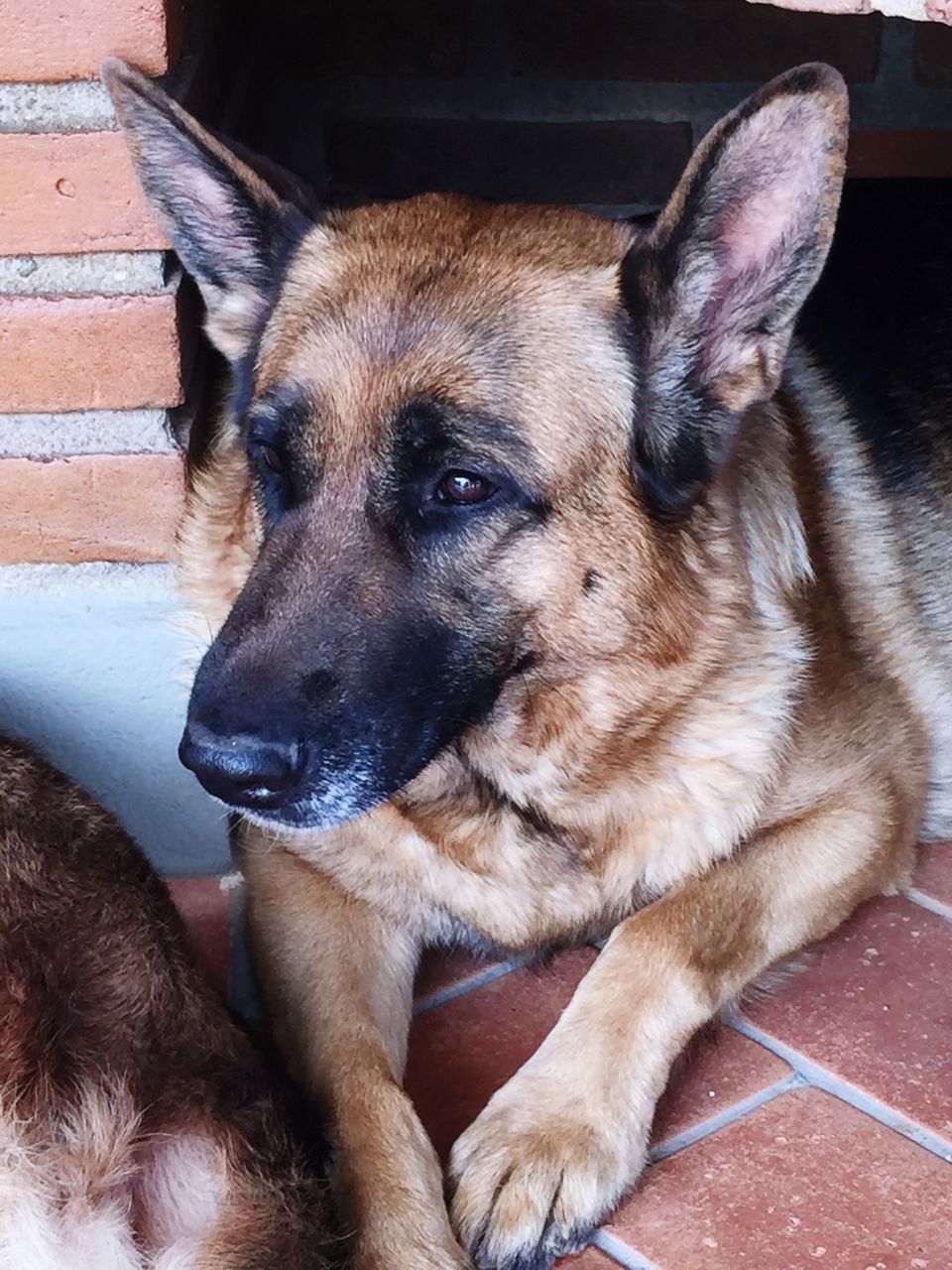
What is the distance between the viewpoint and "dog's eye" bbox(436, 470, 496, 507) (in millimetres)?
1420

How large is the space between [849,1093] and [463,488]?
717 millimetres

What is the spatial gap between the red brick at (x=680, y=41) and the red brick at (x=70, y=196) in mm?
1156

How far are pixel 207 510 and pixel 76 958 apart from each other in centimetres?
61

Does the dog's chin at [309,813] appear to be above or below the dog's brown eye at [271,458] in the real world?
below

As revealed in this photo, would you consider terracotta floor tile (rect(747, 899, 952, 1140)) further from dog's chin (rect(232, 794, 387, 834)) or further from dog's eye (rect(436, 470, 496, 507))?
dog's eye (rect(436, 470, 496, 507))

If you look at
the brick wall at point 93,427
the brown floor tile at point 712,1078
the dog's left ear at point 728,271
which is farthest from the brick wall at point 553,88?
the brown floor tile at point 712,1078

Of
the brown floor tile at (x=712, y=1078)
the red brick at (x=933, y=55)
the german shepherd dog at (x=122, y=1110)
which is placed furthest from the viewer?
the red brick at (x=933, y=55)

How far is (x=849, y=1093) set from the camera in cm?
155

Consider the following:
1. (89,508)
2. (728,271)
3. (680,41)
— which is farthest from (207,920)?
(680,41)

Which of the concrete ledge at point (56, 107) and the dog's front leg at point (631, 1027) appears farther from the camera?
the concrete ledge at point (56, 107)

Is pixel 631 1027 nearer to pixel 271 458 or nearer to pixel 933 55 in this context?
pixel 271 458

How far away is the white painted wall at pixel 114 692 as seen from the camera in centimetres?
177

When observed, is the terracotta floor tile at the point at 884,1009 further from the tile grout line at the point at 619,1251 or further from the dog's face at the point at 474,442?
the dog's face at the point at 474,442

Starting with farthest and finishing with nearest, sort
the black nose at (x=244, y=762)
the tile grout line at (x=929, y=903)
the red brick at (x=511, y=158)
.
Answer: the red brick at (x=511, y=158), the tile grout line at (x=929, y=903), the black nose at (x=244, y=762)
